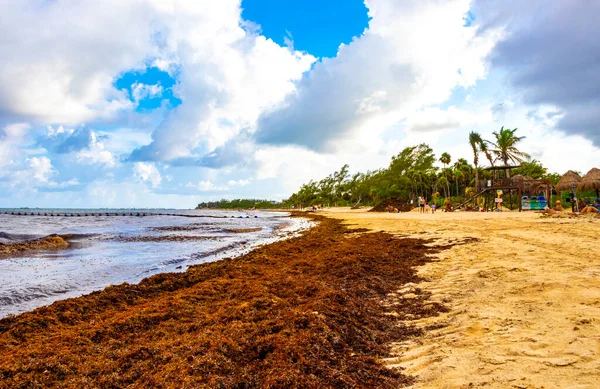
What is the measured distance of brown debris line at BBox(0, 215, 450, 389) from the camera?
2967mm

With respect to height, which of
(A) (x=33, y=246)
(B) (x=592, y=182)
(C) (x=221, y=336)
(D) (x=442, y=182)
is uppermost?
(D) (x=442, y=182)

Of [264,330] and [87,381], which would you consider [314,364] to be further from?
[87,381]

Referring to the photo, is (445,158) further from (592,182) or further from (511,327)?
(511,327)

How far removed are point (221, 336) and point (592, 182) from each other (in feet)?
111

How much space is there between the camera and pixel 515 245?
8.91 m

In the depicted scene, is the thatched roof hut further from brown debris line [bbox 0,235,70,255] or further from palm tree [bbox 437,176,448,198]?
brown debris line [bbox 0,235,70,255]

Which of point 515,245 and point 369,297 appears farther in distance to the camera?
point 515,245

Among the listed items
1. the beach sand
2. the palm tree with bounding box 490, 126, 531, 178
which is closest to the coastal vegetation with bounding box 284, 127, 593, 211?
the palm tree with bounding box 490, 126, 531, 178

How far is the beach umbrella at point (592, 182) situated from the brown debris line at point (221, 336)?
95.9 feet

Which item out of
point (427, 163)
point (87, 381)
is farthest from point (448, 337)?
→ point (427, 163)

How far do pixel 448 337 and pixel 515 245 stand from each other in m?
6.56

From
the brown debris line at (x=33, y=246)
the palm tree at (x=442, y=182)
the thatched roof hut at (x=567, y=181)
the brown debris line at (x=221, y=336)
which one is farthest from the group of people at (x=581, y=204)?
the palm tree at (x=442, y=182)

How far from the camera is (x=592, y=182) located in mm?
27453

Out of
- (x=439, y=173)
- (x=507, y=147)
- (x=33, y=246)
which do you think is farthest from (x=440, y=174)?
(x=33, y=246)
